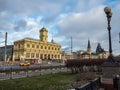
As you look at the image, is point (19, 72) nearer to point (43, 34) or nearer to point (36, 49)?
point (36, 49)

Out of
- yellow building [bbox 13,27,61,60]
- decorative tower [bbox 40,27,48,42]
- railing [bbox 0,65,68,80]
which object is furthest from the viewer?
decorative tower [bbox 40,27,48,42]

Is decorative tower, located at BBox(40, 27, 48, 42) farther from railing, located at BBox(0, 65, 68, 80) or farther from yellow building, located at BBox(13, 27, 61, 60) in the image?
railing, located at BBox(0, 65, 68, 80)

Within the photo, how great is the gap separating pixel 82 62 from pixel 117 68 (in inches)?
740

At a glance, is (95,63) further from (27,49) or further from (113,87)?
(27,49)

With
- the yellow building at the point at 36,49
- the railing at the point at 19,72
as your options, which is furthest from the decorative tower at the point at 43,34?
the railing at the point at 19,72

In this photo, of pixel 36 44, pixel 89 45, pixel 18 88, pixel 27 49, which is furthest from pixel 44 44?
pixel 18 88

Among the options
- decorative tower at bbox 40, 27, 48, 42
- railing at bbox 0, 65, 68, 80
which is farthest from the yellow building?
railing at bbox 0, 65, 68, 80

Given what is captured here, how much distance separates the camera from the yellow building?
105 meters

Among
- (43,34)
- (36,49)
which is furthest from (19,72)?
(43,34)

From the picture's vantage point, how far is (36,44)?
112 m

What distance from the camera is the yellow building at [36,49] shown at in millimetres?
105125

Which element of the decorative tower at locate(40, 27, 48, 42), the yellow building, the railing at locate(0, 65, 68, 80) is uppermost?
→ the decorative tower at locate(40, 27, 48, 42)

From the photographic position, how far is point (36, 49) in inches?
4400

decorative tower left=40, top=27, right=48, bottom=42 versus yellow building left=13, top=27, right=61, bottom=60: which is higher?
decorative tower left=40, top=27, right=48, bottom=42
